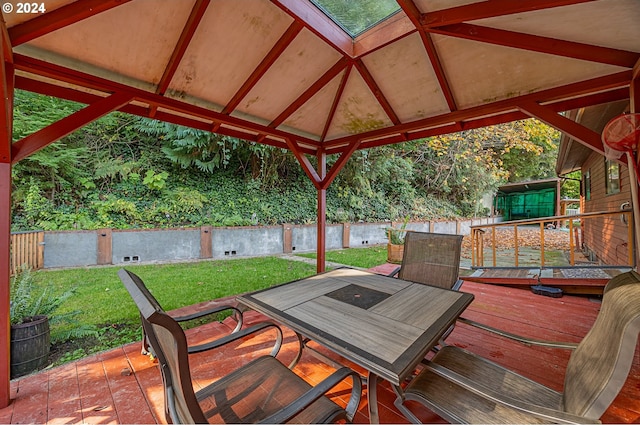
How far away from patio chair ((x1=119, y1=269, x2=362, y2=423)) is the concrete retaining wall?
261 inches

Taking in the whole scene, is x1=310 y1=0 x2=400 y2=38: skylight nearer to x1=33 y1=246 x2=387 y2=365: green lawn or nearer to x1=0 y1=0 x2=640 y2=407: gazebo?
x1=0 y1=0 x2=640 y2=407: gazebo

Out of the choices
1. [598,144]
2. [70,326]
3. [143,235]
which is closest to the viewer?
[598,144]

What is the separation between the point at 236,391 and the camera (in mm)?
1415

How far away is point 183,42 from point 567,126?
3.69 m

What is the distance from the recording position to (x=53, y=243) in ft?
20.2

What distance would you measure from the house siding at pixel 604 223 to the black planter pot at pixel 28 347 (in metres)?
7.23

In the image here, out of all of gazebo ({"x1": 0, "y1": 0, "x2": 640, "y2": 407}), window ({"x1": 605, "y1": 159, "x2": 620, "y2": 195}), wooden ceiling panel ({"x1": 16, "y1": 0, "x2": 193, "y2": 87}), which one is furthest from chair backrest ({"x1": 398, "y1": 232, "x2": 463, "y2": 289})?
window ({"x1": 605, "y1": 159, "x2": 620, "y2": 195})

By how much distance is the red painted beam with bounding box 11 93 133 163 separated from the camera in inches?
77.6

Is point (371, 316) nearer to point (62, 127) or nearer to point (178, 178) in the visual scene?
point (62, 127)

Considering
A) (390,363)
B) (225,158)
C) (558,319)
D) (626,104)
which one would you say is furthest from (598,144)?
(225,158)

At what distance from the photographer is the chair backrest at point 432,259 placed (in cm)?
276

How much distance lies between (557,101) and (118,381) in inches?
195

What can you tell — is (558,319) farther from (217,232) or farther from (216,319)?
(217,232)

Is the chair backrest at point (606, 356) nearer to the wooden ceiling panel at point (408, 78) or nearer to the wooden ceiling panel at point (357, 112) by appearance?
the wooden ceiling panel at point (408, 78)
